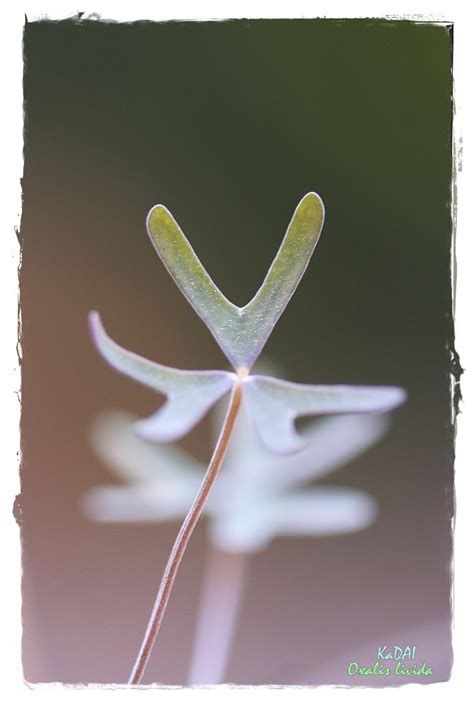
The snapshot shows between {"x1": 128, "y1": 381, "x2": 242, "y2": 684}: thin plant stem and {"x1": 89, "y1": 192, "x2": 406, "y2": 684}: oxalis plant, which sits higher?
{"x1": 89, "y1": 192, "x2": 406, "y2": 684}: oxalis plant

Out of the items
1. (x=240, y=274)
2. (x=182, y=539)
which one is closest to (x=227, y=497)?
(x=182, y=539)

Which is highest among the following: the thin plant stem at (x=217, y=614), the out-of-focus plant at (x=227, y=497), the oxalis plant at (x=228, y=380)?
the oxalis plant at (x=228, y=380)

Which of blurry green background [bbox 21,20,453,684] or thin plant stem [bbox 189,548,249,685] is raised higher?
blurry green background [bbox 21,20,453,684]

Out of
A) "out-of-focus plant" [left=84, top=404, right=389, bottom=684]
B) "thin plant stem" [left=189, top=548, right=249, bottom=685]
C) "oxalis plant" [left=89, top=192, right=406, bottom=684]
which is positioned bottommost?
"thin plant stem" [left=189, top=548, right=249, bottom=685]

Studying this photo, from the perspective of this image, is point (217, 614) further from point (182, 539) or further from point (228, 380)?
point (228, 380)

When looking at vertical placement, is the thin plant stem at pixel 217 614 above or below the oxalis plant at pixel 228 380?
below

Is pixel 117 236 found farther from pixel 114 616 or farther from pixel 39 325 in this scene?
pixel 114 616
